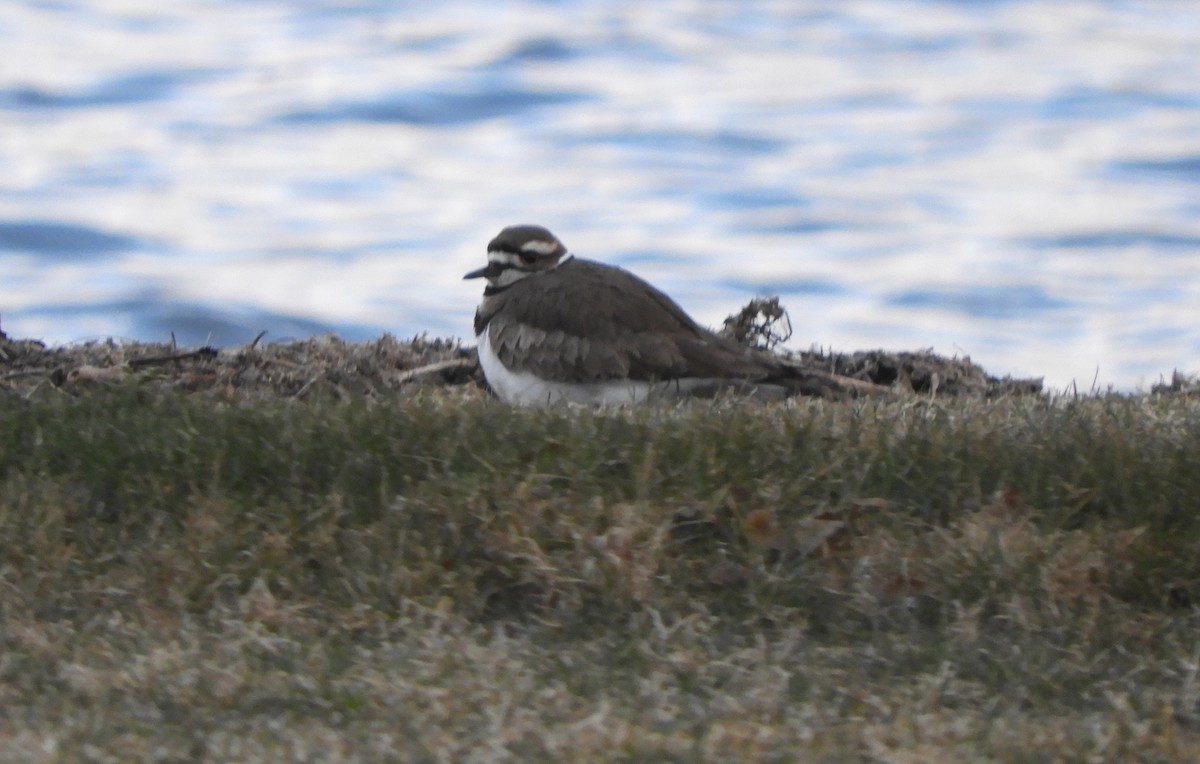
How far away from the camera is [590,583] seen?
6.01 metres

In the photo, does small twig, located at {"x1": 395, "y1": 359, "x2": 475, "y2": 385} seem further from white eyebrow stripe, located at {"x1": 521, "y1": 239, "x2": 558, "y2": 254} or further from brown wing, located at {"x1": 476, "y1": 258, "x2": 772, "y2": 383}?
white eyebrow stripe, located at {"x1": 521, "y1": 239, "x2": 558, "y2": 254}

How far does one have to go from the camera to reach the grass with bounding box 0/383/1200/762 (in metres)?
5.18

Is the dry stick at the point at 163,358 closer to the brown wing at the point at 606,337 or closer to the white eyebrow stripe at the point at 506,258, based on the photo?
the brown wing at the point at 606,337

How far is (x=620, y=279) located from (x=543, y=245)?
87cm

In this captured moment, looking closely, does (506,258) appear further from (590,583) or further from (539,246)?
(590,583)

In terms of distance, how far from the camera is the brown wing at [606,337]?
931 cm

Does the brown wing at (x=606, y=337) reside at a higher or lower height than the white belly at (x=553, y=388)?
higher

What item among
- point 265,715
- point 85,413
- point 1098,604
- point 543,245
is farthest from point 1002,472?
point 543,245

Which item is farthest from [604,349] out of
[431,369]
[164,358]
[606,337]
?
[164,358]

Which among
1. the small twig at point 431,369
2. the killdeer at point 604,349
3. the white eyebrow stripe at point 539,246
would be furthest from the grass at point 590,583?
the white eyebrow stripe at point 539,246

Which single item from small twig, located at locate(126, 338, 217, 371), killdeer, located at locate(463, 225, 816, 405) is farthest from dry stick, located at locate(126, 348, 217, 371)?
killdeer, located at locate(463, 225, 816, 405)

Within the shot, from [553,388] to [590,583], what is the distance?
3607 millimetres

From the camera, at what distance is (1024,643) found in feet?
18.9

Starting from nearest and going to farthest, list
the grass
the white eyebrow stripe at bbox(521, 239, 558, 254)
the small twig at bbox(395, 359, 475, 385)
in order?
the grass, the small twig at bbox(395, 359, 475, 385), the white eyebrow stripe at bbox(521, 239, 558, 254)
